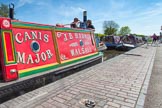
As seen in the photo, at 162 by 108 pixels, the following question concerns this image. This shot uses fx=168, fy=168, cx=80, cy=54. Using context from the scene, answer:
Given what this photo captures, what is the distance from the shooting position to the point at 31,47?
4098 millimetres

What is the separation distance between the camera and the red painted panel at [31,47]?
3777 mm

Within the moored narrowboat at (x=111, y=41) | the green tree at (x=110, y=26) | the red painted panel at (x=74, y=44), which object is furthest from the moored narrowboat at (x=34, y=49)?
the green tree at (x=110, y=26)

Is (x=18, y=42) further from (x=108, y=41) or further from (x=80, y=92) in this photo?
(x=108, y=41)

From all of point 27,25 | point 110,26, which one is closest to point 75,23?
point 27,25

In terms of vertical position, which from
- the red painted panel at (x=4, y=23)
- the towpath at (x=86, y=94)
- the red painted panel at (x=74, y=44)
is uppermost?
the red painted panel at (x=4, y=23)

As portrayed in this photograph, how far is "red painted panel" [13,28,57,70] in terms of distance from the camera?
378 centimetres

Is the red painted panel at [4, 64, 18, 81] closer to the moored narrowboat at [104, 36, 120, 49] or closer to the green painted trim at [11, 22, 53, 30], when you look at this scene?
the green painted trim at [11, 22, 53, 30]


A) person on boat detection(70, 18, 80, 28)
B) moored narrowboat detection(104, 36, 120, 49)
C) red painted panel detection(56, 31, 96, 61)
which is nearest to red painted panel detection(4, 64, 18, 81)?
red painted panel detection(56, 31, 96, 61)

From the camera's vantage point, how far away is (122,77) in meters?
5.28

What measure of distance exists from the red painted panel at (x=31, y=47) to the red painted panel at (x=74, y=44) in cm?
46

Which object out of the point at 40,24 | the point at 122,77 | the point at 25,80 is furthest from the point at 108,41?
the point at 25,80

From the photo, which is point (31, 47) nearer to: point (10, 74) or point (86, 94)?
point (10, 74)

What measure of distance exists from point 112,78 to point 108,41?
1316 centimetres

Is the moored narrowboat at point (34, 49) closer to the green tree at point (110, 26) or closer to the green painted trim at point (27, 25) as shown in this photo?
the green painted trim at point (27, 25)
